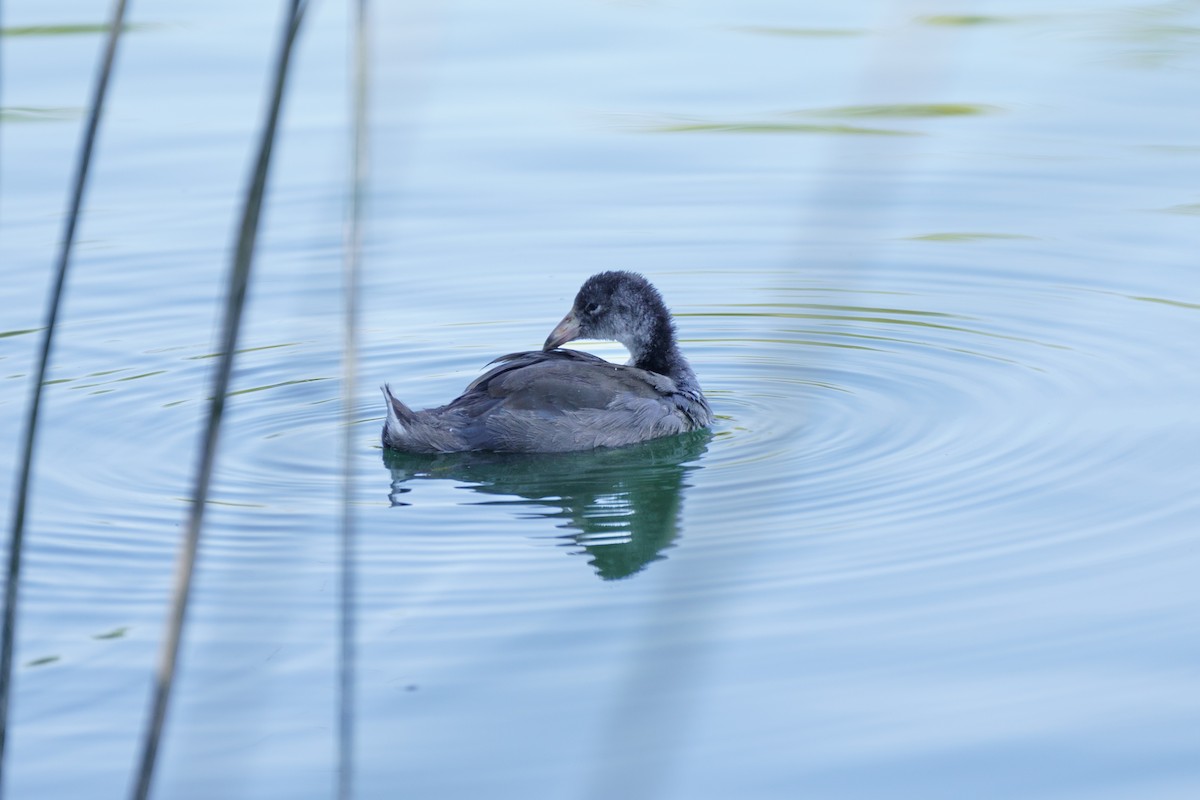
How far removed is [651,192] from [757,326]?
2.39 meters

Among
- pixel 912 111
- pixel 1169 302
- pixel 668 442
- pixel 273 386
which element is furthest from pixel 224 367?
pixel 912 111

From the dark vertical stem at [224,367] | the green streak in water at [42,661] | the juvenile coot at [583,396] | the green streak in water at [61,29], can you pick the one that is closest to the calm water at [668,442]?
the green streak in water at [42,661]

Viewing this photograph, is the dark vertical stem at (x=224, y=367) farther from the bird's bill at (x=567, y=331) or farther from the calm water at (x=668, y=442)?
the bird's bill at (x=567, y=331)

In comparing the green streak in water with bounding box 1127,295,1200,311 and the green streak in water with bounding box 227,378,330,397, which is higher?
the green streak in water with bounding box 1127,295,1200,311

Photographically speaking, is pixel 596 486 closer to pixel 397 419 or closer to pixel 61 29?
pixel 397 419

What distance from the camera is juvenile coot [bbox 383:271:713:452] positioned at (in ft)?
21.4

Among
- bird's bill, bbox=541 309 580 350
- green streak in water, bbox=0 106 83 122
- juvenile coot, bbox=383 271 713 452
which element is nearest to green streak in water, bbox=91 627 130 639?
juvenile coot, bbox=383 271 713 452

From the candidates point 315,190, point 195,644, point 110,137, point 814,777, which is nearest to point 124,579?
point 195,644

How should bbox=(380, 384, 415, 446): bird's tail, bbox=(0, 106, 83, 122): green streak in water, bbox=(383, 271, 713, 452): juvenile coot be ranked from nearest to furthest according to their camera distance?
bbox=(380, 384, 415, 446): bird's tail
bbox=(383, 271, 713, 452): juvenile coot
bbox=(0, 106, 83, 122): green streak in water

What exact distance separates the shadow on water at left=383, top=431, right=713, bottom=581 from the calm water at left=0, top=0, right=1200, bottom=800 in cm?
2

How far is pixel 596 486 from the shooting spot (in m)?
6.36

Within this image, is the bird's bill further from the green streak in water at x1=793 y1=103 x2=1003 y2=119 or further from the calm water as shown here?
the green streak in water at x1=793 y1=103 x2=1003 y2=119

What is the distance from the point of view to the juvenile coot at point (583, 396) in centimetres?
651

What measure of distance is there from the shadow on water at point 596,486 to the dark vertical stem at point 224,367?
3.32m
